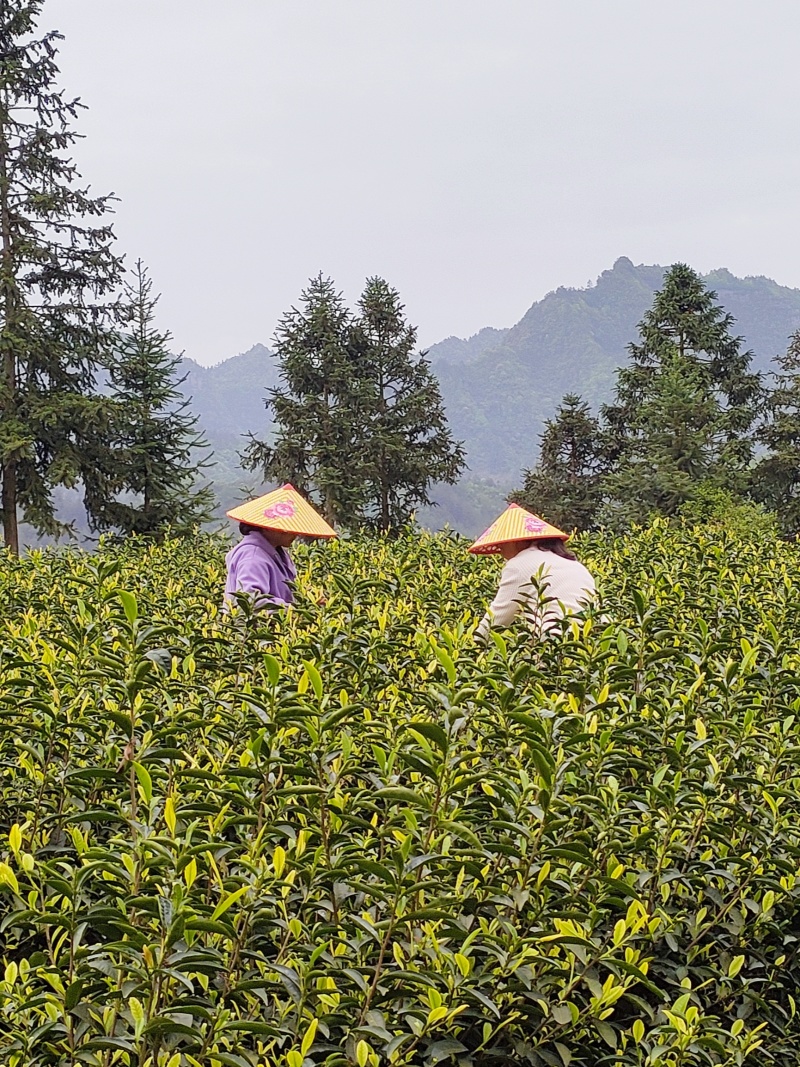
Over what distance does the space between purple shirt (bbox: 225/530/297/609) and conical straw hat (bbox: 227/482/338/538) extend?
102 mm

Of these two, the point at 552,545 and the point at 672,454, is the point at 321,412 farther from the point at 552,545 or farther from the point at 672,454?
the point at 552,545

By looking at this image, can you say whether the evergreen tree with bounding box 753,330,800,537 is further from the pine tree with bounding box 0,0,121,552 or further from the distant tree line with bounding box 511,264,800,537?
the pine tree with bounding box 0,0,121,552

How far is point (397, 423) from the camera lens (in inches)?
1153

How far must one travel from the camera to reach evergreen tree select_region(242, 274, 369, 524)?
26.3m

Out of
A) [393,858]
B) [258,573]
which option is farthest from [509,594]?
[393,858]

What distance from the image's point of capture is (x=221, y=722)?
7.89 ft

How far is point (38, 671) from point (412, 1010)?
1.53m

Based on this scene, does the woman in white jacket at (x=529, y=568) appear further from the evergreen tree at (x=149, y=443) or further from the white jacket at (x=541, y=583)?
the evergreen tree at (x=149, y=443)

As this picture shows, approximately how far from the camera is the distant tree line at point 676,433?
987 inches

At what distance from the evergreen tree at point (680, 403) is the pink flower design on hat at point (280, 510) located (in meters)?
19.5

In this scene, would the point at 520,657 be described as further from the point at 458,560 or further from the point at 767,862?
the point at 458,560

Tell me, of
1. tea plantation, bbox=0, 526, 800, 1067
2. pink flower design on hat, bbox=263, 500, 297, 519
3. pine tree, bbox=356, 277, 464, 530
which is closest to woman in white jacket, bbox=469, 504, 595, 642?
pink flower design on hat, bbox=263, 500, 297, 519

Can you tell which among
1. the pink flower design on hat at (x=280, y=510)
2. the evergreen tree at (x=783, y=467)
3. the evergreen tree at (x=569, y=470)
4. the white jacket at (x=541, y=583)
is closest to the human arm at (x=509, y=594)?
the white jacket at (x=541, y=583)

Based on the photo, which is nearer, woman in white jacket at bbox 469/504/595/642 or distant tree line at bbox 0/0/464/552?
woman in white jacket at bbox 469/504/595/642
